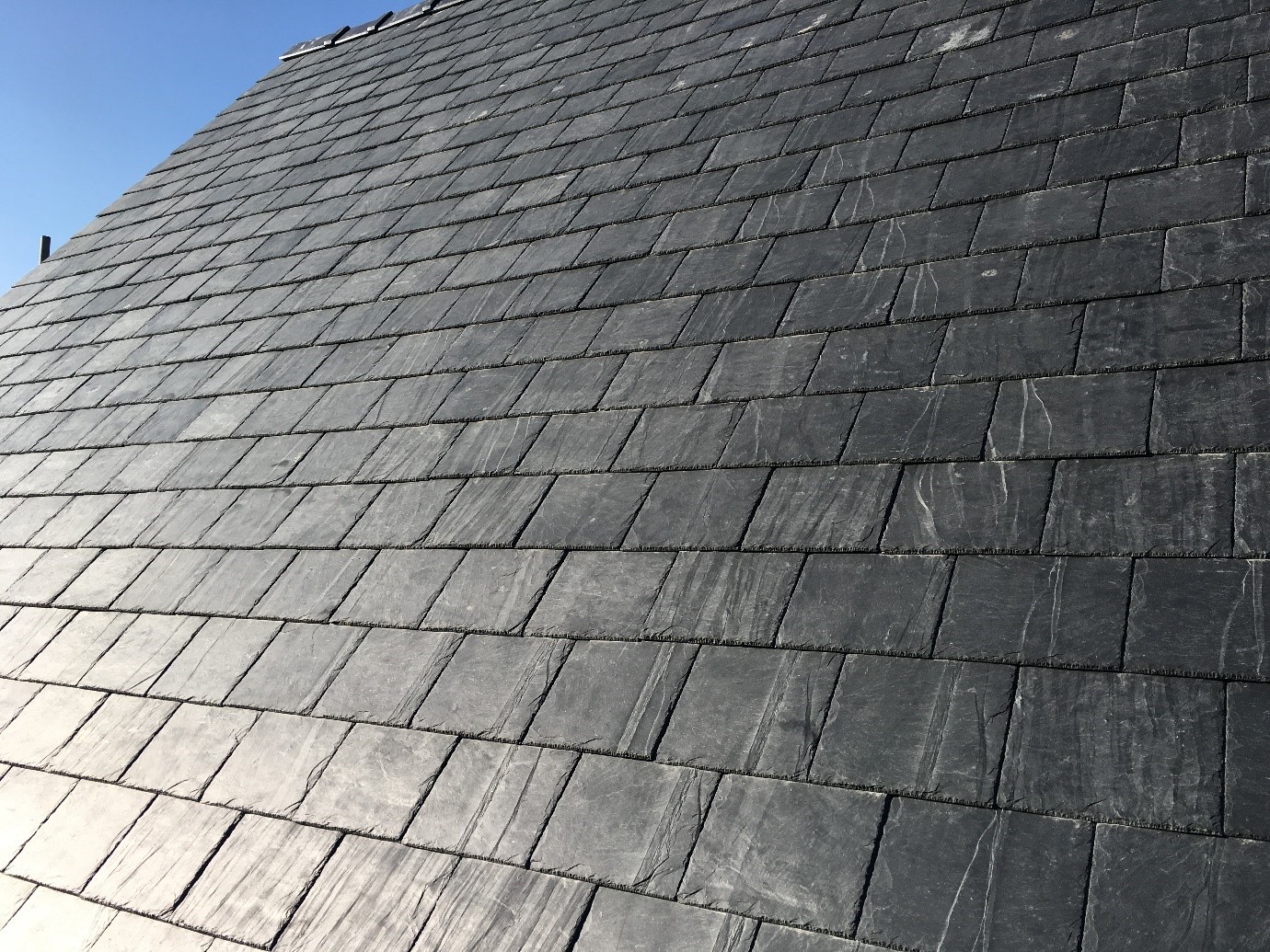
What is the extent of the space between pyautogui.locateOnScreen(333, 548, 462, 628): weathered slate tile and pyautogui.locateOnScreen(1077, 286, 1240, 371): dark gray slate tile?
192 cm

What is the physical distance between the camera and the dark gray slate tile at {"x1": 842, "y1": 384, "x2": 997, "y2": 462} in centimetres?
256

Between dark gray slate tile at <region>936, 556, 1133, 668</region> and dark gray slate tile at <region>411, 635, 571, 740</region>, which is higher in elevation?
dark gray slate tile at <region>936, 556, 1133, 668</region>

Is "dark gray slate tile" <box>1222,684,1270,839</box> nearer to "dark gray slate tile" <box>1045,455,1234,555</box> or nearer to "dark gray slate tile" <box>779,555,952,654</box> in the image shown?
"dark gray slate tile" <box>1045,455,1234,555</box>

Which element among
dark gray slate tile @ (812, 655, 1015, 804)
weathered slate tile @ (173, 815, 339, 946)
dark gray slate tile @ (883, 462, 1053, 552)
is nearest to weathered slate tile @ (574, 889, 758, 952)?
dark gray slate tile @ (812, 655, 1015, 804)

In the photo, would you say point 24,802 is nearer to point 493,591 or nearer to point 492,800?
point 493,591

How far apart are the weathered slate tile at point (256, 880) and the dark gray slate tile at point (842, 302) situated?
201 centimetres

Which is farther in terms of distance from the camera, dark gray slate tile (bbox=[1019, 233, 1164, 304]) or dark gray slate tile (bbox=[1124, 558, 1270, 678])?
dark gray slate tile (bbox=[1019, 233, 1164, 304])

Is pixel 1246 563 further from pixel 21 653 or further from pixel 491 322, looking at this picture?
pixel 21 653

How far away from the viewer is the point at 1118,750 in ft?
6.00

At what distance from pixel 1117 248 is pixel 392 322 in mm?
2956

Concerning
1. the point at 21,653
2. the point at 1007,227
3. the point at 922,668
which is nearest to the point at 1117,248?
the point at 1007,227

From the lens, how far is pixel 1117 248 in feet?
9.22

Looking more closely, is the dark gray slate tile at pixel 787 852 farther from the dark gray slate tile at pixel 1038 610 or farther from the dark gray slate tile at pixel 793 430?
the dark gray slate tile at pixel 793 430

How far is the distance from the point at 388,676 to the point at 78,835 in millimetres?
1056
